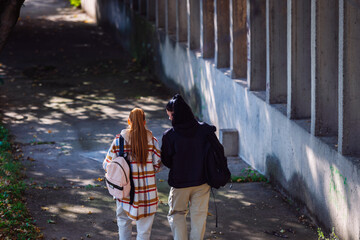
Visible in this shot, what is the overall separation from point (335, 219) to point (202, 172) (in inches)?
76.4

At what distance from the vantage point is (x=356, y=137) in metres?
7.45

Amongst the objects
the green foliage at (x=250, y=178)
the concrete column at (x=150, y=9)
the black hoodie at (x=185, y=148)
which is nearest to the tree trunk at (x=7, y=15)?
the black hoodie at (x=185, y=148)

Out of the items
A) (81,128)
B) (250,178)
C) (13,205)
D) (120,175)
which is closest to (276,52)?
(250,178)

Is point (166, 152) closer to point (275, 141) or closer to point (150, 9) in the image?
point (275, 141)

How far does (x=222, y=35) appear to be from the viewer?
42.4 ft

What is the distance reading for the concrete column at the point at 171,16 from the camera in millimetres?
17188

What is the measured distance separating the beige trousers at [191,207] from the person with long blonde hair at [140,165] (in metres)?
0.25

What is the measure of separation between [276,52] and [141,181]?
4.11 meters

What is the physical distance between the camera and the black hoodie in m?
6.64

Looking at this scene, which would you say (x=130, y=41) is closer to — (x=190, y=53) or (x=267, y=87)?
(x=190, y=53)

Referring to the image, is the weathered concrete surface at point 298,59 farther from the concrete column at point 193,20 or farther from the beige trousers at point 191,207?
the concrete column at point 193,20

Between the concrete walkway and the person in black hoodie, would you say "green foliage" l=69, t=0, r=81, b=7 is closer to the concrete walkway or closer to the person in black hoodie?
the concrete walkway

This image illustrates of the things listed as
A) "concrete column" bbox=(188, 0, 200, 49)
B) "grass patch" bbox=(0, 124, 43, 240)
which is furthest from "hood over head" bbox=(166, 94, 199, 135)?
"concrete column" bbox=(188, 0, 200, 49)

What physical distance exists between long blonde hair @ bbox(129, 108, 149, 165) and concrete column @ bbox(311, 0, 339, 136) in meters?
2.66
